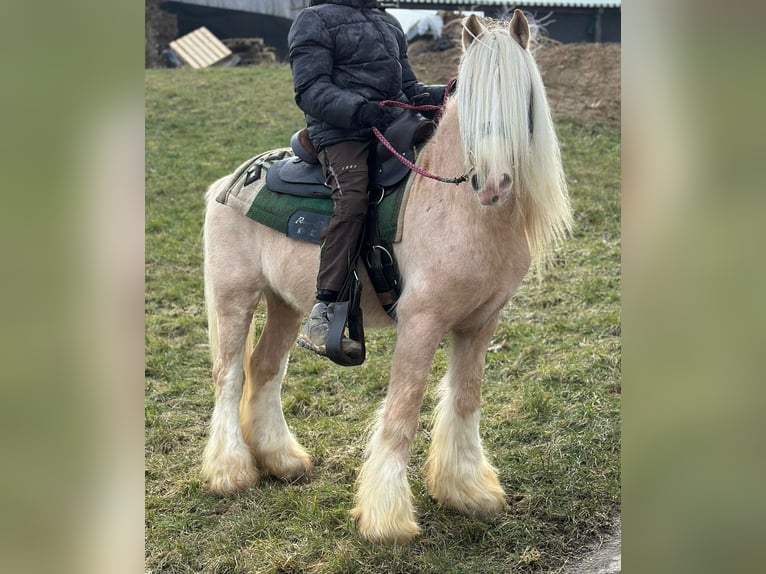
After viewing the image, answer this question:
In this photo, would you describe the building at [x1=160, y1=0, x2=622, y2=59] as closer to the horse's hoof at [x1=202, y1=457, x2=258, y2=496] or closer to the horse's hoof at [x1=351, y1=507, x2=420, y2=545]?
the horse's hoof at [x1=202, y1=457, x2=258, y2=496]

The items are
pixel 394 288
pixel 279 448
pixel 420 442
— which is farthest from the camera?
pixel 420 442

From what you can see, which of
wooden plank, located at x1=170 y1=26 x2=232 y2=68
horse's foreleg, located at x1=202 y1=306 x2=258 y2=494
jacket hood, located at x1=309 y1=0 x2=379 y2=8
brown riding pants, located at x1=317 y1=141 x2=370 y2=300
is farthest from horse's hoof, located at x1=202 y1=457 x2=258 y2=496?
wooden plank, located at x1=170 y1=26 x2=232 y2=68

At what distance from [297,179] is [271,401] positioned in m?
1.33

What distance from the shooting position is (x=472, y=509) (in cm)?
368

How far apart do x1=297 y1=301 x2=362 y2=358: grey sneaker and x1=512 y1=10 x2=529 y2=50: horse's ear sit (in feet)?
4.49

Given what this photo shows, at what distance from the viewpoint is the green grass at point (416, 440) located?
3.41 metres

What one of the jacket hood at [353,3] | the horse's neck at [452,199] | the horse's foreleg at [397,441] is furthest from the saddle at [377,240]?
the jacket hood at [353,3]

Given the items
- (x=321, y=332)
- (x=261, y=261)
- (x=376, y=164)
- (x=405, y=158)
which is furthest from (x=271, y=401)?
(x=405, y=158)

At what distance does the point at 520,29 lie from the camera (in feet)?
9.55

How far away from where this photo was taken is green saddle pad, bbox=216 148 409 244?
3342 mm
